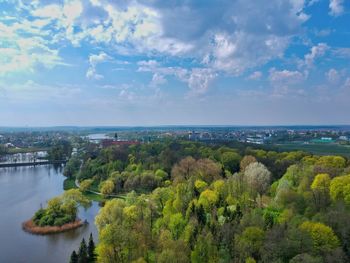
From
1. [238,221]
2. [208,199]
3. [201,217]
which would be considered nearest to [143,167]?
[208,199]

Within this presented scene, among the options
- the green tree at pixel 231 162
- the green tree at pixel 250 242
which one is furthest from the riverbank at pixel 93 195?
the green tree at pixel 250 242

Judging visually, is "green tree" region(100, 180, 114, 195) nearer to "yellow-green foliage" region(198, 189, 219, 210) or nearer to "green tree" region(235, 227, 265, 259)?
"yellow-green foliage" region(198, 189, 219, 210)

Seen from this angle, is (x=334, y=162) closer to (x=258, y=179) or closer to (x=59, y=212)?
(x=258, y=179)

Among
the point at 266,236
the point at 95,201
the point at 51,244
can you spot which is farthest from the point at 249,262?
the point at 95,201

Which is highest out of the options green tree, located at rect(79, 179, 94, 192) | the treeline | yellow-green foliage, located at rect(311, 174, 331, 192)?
yellow-green foliage, located at rect(311, 174, 331, 192)

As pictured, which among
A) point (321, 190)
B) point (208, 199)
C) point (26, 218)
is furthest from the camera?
point (26, 218)

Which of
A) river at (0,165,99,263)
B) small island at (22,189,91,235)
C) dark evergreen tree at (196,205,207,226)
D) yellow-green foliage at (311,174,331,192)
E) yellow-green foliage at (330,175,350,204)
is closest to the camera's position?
dark evergreen tree at (196,205,207,226)

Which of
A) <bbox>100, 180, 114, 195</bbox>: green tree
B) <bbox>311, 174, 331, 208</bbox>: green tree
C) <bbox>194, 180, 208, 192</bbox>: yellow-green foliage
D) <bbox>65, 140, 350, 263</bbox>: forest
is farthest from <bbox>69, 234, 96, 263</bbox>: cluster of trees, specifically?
<bbox>100, 180, 114, 195</bbox>: green tree
